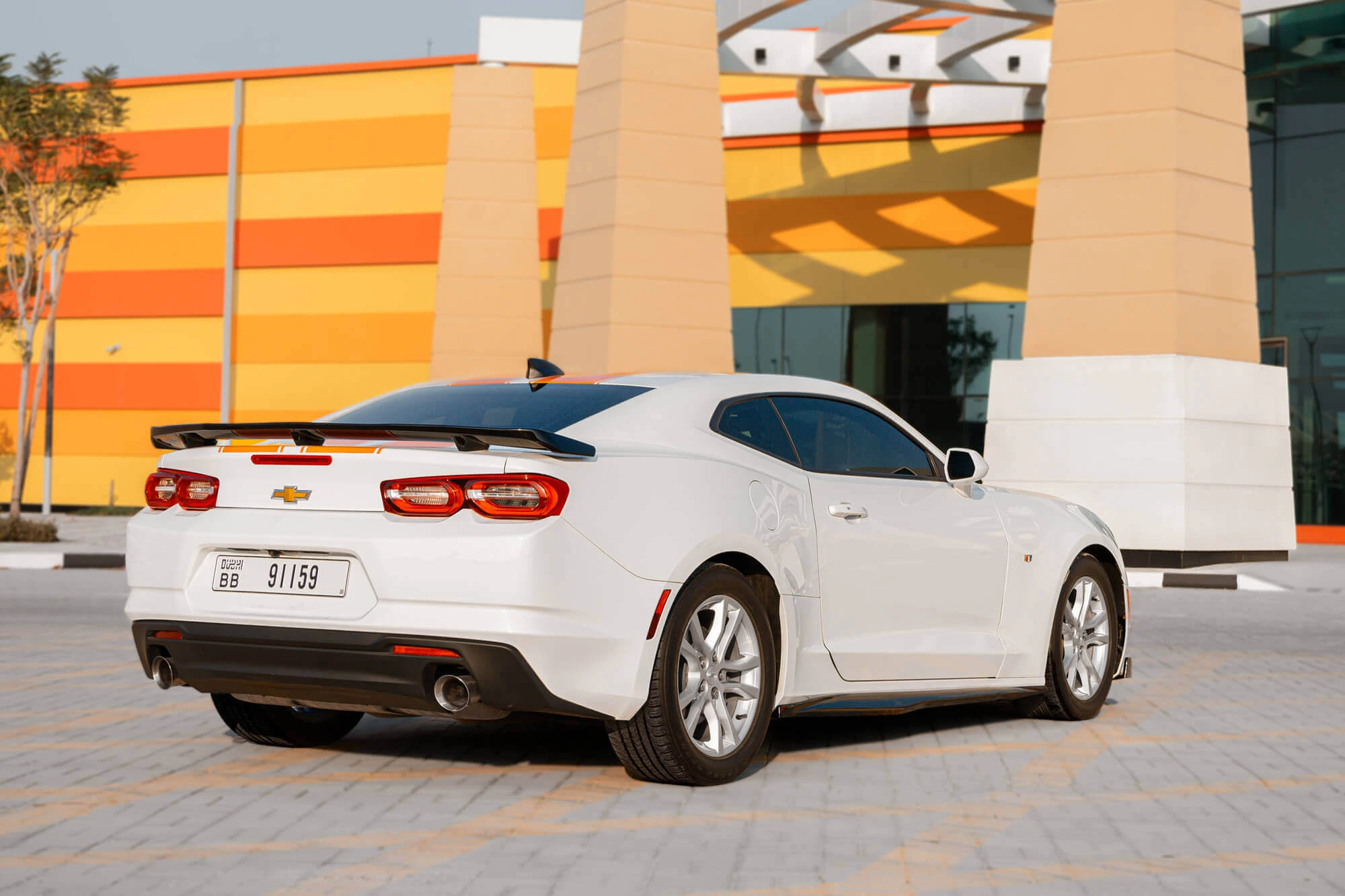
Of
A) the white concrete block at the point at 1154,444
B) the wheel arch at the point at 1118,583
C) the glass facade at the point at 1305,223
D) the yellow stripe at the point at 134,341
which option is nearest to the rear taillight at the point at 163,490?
the wheel arch at the point at 1118,583

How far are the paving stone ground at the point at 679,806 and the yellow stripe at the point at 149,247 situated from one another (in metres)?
30.3

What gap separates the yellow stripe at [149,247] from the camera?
1454 inches

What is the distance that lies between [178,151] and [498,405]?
34.1 m

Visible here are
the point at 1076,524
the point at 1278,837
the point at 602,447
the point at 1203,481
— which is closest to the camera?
the point at 1278,837

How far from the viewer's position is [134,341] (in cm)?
3750

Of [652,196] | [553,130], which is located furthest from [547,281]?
[652,196]

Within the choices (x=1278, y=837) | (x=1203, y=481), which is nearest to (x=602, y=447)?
(x=1278, y=837)

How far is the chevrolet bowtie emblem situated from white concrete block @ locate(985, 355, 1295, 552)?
14.9m

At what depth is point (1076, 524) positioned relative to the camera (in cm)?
740

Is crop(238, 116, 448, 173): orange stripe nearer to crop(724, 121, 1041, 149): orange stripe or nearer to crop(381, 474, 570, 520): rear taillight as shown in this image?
crop(724, 121, 1041, 149): orange stripe

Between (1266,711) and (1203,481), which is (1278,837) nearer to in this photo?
(1266,711)

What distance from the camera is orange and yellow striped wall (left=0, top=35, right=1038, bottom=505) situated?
31344mm

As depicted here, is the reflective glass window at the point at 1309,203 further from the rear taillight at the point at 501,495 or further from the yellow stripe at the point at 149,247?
the rear taillight at the point at 501,495

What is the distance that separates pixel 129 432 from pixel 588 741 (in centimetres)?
3328
